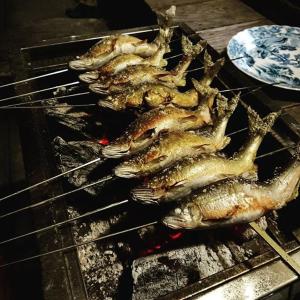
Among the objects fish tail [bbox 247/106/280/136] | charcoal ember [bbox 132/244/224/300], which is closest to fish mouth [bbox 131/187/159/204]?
charcoal ember [bbox 132/244/224/300]

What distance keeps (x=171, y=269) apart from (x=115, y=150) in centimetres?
98

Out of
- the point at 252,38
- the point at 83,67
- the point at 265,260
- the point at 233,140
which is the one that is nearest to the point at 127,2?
the point at 252,38

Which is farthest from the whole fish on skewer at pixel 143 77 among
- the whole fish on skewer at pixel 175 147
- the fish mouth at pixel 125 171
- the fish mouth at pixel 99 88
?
the fish mouth at pixel 125 171

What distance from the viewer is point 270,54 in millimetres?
3881

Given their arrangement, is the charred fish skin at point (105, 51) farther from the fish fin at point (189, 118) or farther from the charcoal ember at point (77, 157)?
the fish fin at point (189, 118)

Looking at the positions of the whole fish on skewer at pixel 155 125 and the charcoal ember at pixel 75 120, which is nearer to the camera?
the whole fish on skewer at pixel 155 125

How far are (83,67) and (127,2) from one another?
127 inches

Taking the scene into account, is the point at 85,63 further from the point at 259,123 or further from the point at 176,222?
the point at 176,222

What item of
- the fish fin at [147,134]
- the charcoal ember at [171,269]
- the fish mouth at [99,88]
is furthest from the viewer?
the fish mouth at [99,88]

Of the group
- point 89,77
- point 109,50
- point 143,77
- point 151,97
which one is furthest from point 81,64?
point 151,97

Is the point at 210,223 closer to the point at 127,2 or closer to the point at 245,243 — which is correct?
the point at 245,243

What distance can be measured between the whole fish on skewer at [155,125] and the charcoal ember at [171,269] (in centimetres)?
84

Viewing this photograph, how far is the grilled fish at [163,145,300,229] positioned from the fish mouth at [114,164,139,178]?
1.50ft

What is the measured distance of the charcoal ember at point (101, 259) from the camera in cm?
242
